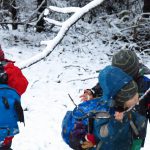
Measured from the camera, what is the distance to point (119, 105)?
8.12ft

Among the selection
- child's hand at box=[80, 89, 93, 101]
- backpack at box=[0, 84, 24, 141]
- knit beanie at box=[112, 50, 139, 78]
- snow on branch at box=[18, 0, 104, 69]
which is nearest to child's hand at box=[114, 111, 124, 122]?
knit beanie at box=[112, 50, 139, 78]

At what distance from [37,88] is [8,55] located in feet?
8.26

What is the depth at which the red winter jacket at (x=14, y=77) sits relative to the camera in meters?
3.49

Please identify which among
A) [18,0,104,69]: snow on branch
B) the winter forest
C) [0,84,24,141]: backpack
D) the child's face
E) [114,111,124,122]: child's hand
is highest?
[18,0,104,69]: snow on branch

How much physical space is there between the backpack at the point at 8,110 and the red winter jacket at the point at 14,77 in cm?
8

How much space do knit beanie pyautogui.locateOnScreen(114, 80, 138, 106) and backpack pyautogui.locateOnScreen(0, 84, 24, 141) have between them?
4.36ft

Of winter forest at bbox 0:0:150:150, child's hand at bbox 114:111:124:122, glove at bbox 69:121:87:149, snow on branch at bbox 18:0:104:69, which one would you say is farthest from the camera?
winter forest at bbox 0:0:150:150

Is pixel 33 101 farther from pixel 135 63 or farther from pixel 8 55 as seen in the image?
pixel 135 63

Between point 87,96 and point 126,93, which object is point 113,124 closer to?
point 126,93

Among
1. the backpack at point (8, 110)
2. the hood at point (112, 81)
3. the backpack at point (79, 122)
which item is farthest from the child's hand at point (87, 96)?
the backpack at point (8, 110)

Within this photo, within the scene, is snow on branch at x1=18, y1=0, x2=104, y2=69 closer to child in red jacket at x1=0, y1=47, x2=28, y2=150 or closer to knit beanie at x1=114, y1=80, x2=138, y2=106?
child in red jacket at x1=0, y1=47, x2=28, y2=150

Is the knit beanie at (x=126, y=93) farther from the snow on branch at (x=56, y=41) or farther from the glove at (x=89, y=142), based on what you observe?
the snow on branch at (x=56, y=41)

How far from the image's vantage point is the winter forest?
240 inches

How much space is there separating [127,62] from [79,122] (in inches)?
22.3
